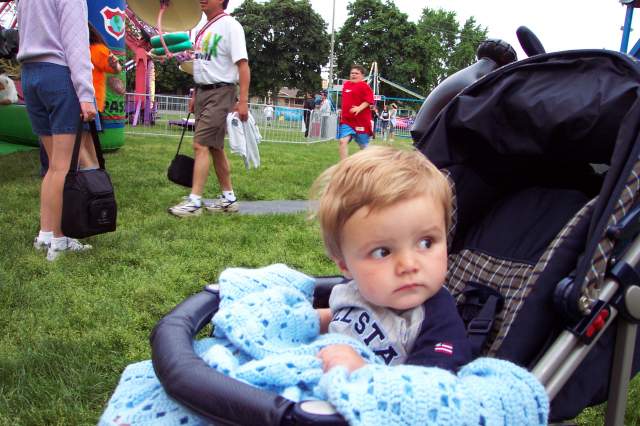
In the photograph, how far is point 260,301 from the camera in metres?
1.43

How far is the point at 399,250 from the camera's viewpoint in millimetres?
1241

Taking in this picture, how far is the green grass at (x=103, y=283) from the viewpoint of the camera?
2004 millimetres

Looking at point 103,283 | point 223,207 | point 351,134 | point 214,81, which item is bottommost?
point 103,283

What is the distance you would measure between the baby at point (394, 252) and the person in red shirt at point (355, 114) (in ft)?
20.9

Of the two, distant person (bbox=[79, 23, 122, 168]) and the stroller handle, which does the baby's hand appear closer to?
the stroller handle

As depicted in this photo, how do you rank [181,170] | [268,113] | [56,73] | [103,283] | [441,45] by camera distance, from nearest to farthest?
1. [103,283]
2. [56,73]
3. [181,170]
4. [268,113]
5. [441,45]

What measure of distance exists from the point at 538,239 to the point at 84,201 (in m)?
2.38

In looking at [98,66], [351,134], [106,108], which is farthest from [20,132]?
[98,66]

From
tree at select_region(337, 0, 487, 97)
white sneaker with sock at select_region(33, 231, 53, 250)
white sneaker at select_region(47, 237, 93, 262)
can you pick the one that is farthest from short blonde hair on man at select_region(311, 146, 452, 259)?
tree at select_region(337, 0, 487, 97)

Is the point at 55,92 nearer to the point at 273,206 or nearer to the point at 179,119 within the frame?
the point at 273,206

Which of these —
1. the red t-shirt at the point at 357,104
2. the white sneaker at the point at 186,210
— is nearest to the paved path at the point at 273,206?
the white sneaker at the point at 186,210

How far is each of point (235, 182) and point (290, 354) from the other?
16.9 feet

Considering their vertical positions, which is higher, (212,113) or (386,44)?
(386,44)

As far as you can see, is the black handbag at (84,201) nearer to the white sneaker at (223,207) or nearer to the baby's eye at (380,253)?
the white sneaker at (223,207)
